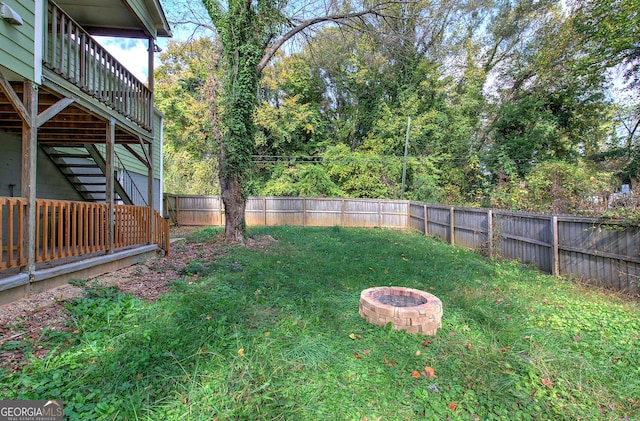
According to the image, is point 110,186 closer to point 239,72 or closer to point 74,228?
point 74,228

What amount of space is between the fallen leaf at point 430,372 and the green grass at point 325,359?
2.0 inches

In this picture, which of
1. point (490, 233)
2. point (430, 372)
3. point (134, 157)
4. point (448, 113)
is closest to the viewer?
point (430, 372)

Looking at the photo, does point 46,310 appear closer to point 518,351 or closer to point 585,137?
point 518,351

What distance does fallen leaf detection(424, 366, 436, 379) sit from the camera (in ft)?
7.83

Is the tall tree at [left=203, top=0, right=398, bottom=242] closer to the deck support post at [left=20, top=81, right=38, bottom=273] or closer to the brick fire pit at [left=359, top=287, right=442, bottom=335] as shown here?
the deck support post at [left=20, top=81, right=38, bottom=273]

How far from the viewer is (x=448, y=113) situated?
700 inches

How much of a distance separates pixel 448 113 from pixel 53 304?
63.6ft

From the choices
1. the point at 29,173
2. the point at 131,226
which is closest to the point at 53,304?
the point at 29,173

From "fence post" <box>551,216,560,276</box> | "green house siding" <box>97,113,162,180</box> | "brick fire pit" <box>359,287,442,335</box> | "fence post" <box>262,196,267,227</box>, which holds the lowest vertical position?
"brick fire pit" <box>359,287,442,335</box>

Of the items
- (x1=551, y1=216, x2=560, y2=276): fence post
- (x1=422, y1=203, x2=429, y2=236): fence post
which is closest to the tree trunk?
(x1=551, y1=216, x2=560, y2=276): fence post

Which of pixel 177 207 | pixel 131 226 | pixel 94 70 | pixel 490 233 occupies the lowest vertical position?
pixel 490 233

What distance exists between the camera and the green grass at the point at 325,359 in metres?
1.97

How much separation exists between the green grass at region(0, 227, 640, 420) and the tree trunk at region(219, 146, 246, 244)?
401cm

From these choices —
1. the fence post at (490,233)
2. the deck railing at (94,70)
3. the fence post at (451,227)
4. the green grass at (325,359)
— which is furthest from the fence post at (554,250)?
the deck railing at (94,70)
